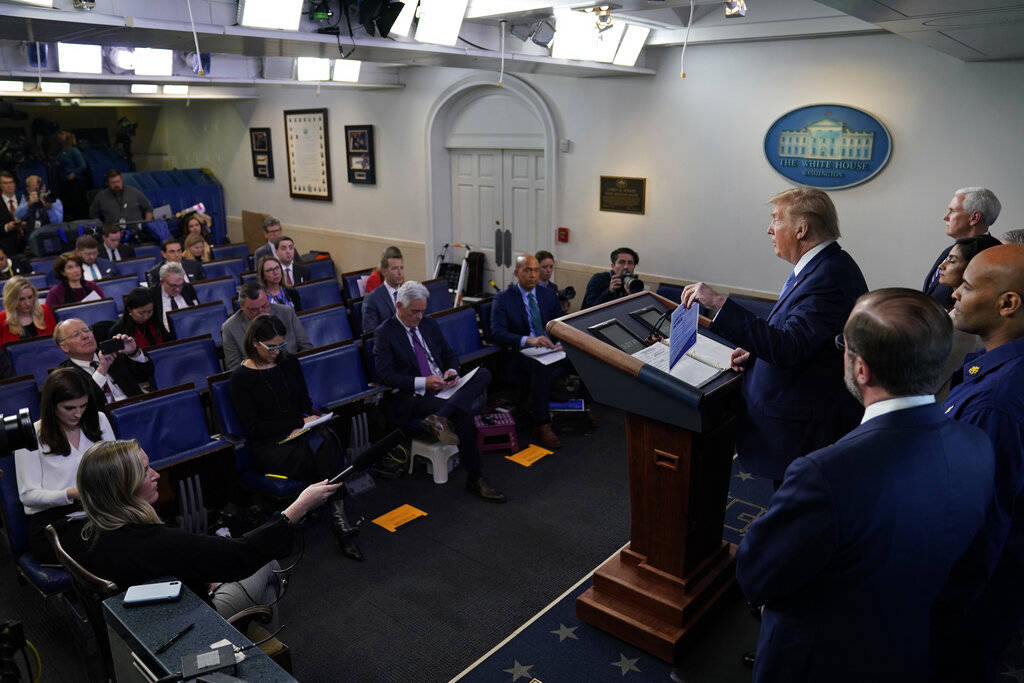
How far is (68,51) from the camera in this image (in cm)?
736

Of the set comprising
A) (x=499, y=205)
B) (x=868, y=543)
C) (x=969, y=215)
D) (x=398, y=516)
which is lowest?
(x=398, y=516)

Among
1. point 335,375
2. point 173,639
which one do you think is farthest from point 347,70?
point 173,639

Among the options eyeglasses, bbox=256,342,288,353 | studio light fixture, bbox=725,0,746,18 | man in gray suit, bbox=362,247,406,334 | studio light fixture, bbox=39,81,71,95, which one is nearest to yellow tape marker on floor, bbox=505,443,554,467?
man in gray suit, bbox=362,247,406,334

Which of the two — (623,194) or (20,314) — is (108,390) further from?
(623,194)

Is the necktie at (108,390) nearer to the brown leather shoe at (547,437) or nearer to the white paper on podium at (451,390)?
the white paper on podium at (451,390)

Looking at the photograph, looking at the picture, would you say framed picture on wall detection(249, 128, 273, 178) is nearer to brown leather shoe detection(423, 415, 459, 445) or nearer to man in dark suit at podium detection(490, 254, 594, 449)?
man in dark suit at podium detection(490, 254, 594, 449)

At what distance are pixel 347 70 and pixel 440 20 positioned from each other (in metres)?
3.38

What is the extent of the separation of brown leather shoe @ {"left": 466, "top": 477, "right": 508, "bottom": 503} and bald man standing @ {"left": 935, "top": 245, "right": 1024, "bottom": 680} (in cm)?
268

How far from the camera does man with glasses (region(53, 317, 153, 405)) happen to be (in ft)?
13.6

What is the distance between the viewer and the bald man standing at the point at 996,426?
6.19ft

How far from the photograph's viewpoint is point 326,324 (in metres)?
5.76

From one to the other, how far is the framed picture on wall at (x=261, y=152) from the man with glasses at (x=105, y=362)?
24.2 ft

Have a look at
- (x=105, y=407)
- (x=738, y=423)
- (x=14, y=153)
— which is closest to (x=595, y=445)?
(x=738, y=423)

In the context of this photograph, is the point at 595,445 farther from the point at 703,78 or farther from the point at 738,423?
the point at 703,78
